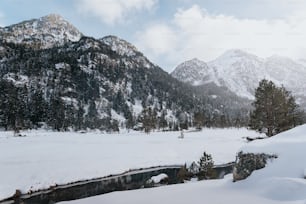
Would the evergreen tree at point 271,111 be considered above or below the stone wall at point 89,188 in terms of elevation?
above

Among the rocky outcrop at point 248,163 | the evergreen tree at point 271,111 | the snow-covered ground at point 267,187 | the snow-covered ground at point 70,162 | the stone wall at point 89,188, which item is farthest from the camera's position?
the evergreen tree at point 271,111

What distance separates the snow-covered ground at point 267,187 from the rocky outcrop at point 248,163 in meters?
0.34

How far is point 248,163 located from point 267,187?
349 cm

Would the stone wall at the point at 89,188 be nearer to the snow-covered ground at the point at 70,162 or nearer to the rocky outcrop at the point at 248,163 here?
the snow-covered ground at the point at 70,162

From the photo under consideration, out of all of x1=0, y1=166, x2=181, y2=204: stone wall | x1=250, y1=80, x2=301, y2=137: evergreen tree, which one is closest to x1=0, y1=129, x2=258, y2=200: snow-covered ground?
x1=0, y1=166, x2=181, y2=204: stone wall

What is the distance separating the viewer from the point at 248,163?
17.9 meters

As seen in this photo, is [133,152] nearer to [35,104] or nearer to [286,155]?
[286,155]

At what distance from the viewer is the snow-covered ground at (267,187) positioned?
1316 cm

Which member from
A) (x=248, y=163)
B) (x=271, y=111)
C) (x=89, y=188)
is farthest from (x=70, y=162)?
(x=271, y=111)

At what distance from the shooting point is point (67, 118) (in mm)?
133625

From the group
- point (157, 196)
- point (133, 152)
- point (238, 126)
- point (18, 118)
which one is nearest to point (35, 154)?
point (133, 152)

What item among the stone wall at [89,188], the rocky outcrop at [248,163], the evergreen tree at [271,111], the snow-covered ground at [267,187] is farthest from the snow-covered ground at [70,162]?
the rocky outcrop at [248,163]

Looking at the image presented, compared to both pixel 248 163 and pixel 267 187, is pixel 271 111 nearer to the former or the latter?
pixel 248 163

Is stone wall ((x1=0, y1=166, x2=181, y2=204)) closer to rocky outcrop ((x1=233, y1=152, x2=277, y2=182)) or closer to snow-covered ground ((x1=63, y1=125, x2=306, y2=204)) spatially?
snow-covered ground ((x1=63, y1=125, x2=306, y2=204))
